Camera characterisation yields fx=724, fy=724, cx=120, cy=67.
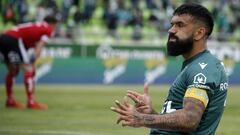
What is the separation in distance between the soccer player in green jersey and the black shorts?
39.6 feet

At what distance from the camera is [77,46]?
94.2 ft

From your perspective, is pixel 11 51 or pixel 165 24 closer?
pixel 11 51

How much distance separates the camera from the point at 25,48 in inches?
723

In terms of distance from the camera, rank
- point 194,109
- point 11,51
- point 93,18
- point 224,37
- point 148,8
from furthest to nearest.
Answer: point 148,8
point 93,18
point 224,37
point 11,51
point 194,109

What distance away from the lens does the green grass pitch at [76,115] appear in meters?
13.1

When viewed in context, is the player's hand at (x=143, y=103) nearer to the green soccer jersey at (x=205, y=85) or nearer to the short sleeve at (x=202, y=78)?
the green soccer jersey at (x=205, y=85)

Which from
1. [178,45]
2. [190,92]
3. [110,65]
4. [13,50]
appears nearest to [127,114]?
[190,92]

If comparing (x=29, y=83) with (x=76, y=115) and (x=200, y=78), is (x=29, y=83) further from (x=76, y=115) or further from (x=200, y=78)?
(x=200, y=78)

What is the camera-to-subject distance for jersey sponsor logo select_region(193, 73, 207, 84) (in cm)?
574

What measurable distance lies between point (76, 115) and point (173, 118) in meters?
10.6

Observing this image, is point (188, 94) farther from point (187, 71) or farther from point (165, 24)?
point (165, 24)

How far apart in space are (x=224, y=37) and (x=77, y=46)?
680 centimetres

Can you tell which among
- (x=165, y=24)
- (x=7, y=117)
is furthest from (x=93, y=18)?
(x=7, y=117)

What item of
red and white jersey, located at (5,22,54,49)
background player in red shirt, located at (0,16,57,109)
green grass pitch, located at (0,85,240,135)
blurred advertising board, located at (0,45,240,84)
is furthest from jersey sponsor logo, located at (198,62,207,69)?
blurred advertising board, located at (0,45,240,84)
